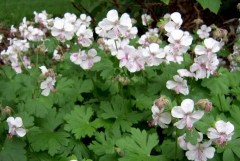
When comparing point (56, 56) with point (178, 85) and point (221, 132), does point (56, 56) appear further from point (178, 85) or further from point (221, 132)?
point (221, 132)

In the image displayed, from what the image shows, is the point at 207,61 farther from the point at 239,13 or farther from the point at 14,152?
the point at 239,13

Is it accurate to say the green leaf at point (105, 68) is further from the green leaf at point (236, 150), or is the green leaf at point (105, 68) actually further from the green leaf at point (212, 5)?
the green leaf at point (212, 5)

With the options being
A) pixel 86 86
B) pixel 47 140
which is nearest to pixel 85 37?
pixel 86 86

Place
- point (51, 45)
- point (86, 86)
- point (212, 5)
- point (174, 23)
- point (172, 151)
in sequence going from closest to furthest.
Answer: point (172, 151), point (174, 23), point (86, 86), point (51, 45), point (212, 5)

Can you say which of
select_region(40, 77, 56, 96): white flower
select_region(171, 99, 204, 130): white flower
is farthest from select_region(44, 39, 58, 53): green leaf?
select_region(171, 99, 204, 130): white flower

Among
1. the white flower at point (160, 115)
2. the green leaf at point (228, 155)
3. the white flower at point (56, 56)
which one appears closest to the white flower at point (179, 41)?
the white flower at point (160, 115)
